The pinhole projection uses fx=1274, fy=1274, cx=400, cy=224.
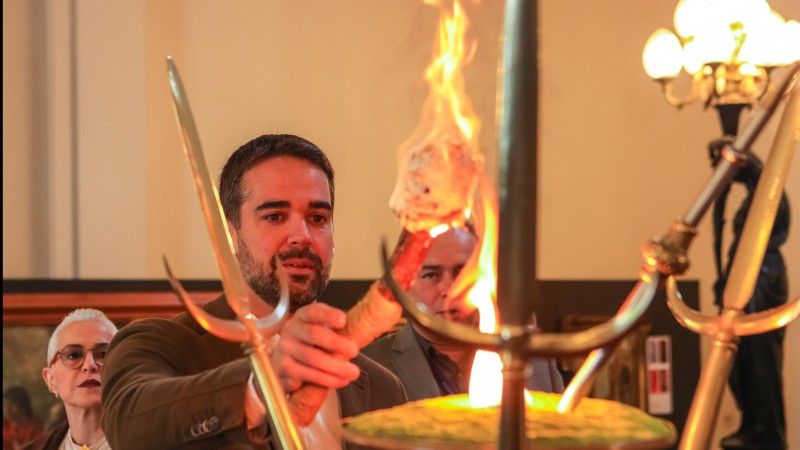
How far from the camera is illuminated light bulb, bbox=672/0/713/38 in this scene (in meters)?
5.32

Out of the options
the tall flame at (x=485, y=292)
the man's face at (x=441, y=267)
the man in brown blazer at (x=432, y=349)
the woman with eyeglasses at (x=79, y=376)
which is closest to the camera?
the tall flame at (x=485, y=292)

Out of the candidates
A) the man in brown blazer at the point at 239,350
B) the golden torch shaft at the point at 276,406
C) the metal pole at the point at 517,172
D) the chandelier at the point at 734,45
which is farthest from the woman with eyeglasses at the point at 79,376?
the chandelier at the point at 734,45

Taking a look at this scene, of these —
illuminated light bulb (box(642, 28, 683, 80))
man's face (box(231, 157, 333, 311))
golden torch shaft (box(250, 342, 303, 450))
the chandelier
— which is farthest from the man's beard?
illuminated light bulb (box(642, 28, 683, 80))

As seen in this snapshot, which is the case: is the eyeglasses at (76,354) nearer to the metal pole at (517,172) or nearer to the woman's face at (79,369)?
the woman's face at (79,369)

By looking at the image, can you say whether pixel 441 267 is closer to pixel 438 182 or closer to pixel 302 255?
pixel 302 255

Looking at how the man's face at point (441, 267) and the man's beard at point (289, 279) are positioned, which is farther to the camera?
the man's face at point (441, 267)

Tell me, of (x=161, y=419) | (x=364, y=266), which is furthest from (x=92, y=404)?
(x=364, y=266)

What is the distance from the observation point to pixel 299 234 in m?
1.42

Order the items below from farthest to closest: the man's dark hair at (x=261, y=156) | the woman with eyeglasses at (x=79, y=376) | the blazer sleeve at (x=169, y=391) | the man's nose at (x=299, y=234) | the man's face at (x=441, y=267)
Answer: the man's face at (x=441, y=267), the woman with eyeglasses at (x=79, y=376), the man's dark hair at (x=261, y=156), the man's nose at (x=299, y=234), the blazer sleeve at (x=169, y=391)

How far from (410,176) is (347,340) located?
0.13m

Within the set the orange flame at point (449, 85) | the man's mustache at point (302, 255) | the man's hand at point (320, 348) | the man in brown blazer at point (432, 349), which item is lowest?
the man in brown blazer at point (432, 349)

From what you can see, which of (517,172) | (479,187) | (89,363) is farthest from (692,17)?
(517,172)

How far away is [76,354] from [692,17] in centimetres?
380

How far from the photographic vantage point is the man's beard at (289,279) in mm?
1438
